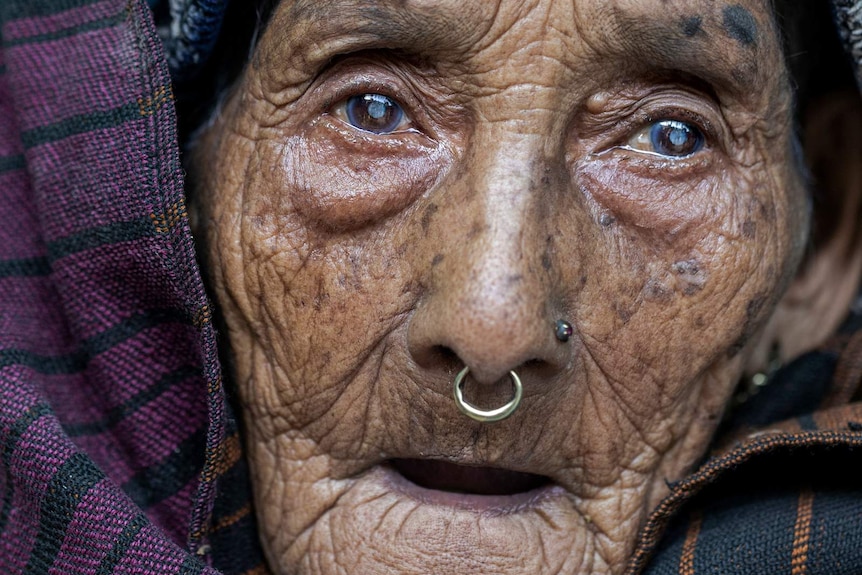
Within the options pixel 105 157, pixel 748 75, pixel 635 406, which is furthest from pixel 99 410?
pixel 748 75

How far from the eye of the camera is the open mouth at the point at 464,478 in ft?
5.79

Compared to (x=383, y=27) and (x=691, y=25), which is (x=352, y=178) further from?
(x=691, y=25)

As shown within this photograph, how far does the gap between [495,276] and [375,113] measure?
1.42 feet

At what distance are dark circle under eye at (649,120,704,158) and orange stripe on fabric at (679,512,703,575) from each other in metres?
0.68

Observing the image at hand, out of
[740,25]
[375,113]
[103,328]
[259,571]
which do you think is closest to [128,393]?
[103,328]

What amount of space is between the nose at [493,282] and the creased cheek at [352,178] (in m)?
0.09

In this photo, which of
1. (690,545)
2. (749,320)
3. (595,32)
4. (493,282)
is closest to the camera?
(493,282)

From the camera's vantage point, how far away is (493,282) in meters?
1.49

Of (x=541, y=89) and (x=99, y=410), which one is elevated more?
(x=541, y=89)

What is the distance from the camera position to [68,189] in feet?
5.68

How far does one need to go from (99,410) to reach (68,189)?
1.40 feet

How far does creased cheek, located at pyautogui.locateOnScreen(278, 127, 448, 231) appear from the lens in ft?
5.47

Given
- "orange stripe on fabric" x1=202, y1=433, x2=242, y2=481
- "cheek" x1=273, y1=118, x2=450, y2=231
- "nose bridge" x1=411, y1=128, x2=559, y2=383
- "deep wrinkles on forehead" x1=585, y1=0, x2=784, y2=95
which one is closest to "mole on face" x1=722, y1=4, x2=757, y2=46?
"deep wrinkles on forehead" x1=585, y1=0, x2=784, y2=95

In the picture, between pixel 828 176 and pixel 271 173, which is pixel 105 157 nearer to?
pixel 271 173
